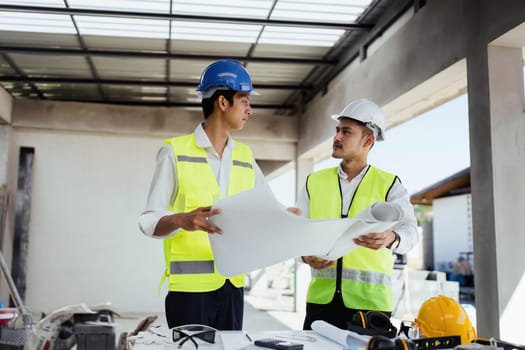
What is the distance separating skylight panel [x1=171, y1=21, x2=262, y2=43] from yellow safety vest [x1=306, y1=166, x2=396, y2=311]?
4949mm

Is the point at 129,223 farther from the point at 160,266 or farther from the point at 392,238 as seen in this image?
the point at 392,238

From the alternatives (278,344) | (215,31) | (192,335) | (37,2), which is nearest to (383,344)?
(278,344)

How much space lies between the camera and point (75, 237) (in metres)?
10.2

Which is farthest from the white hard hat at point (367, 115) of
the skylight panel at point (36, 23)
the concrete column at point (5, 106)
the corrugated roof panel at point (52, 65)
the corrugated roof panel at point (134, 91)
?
the concrete column at point (5, 106)

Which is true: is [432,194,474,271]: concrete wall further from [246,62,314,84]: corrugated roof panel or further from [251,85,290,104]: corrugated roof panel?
[246,62,314,84]: corrugated roof panel

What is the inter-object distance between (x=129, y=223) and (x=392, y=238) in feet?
28.4

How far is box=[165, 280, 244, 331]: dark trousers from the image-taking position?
2.17 m

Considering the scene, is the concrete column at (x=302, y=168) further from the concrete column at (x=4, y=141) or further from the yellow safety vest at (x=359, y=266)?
the yellow safety vest at (x=359, y=266)

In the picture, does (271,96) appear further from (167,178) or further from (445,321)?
(445,321)

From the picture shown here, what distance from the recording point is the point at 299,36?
7.71m

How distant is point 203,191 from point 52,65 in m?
7.74

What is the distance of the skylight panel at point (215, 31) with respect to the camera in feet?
24.0

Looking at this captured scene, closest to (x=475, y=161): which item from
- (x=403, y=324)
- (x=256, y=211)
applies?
(x=403, y=324)

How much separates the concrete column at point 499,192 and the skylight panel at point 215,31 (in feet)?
12.1
